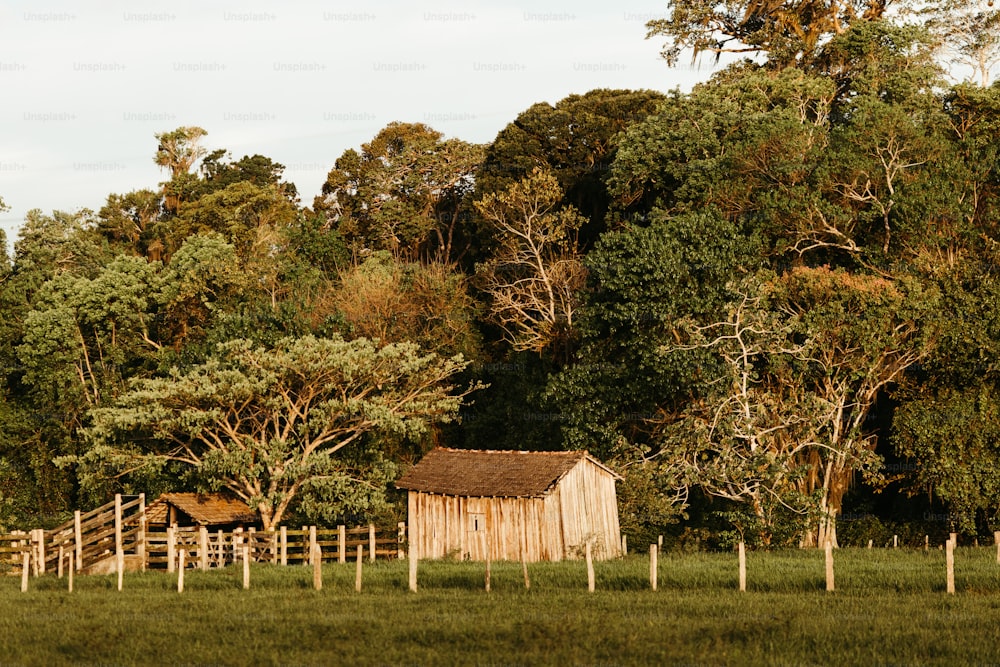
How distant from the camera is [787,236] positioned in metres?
52.0

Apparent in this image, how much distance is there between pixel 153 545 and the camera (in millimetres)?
42812

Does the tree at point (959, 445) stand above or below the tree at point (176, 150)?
below

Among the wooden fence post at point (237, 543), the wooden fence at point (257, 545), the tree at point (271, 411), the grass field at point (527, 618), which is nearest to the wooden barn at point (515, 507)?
the wooden fence at point (257, 545)

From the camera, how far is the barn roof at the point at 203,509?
150 ft

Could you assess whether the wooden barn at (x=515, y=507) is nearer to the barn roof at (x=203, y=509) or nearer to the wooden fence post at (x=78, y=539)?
the barn roof at (x=203, y=509)

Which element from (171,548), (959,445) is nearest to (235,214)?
(171,548)

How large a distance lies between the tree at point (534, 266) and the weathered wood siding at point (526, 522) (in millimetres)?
12034

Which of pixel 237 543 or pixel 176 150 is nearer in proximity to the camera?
pixel 237 543

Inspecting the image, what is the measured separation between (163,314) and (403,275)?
12.7 meters

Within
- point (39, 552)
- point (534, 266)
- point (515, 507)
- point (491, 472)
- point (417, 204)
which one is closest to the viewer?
point (39, 552)

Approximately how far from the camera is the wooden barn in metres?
43.5

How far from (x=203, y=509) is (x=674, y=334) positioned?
17.9m

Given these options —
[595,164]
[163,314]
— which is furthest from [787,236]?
[163,314]

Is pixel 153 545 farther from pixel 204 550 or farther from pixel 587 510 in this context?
pixel 587 510
